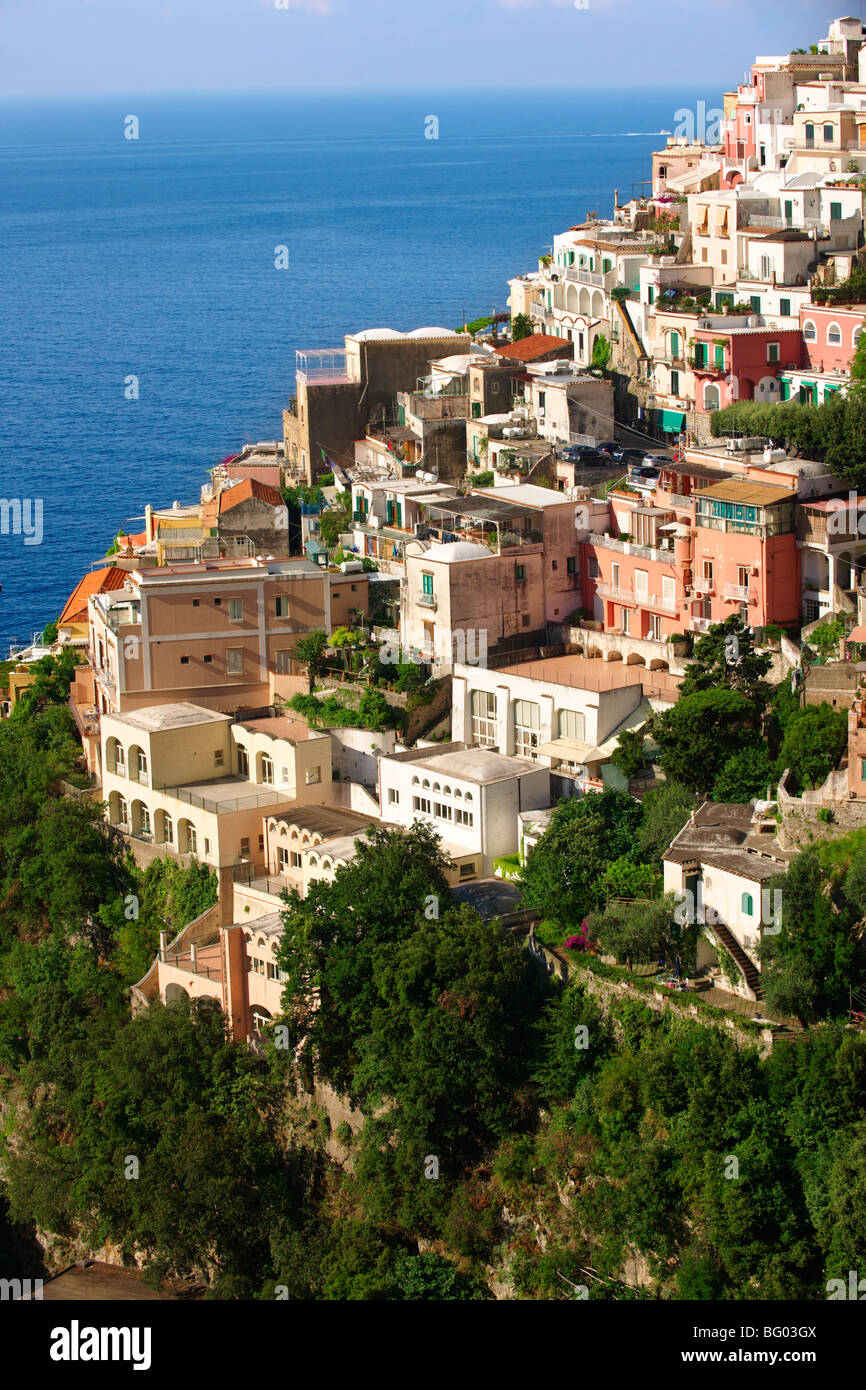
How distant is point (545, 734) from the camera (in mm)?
39469

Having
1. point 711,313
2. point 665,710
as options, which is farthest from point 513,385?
point 665,710

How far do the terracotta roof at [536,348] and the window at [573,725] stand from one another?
729 inches

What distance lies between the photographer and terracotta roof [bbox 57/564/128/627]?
50.5 meters

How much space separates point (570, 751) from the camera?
38.4m

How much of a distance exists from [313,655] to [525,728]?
5.71 m

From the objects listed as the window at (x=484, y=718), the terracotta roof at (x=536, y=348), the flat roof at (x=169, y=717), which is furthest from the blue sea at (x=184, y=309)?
the window at (x=484, y=718)

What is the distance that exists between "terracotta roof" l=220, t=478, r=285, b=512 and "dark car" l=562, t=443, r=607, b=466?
7.70 metres

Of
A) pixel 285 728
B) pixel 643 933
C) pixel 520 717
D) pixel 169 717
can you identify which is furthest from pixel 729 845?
pixel 169 717

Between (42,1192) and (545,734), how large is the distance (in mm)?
12493

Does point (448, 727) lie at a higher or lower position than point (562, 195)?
lower

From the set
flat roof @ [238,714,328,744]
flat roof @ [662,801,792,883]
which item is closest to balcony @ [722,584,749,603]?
flat roof @ [662,801,792,883]

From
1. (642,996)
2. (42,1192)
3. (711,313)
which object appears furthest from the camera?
(711,313)

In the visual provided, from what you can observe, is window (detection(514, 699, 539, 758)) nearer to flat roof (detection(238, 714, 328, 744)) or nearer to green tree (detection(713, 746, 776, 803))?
flat roof (detection(238, 714, 328, 744))

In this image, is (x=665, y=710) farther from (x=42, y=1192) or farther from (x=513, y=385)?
(x=513, y=385)
